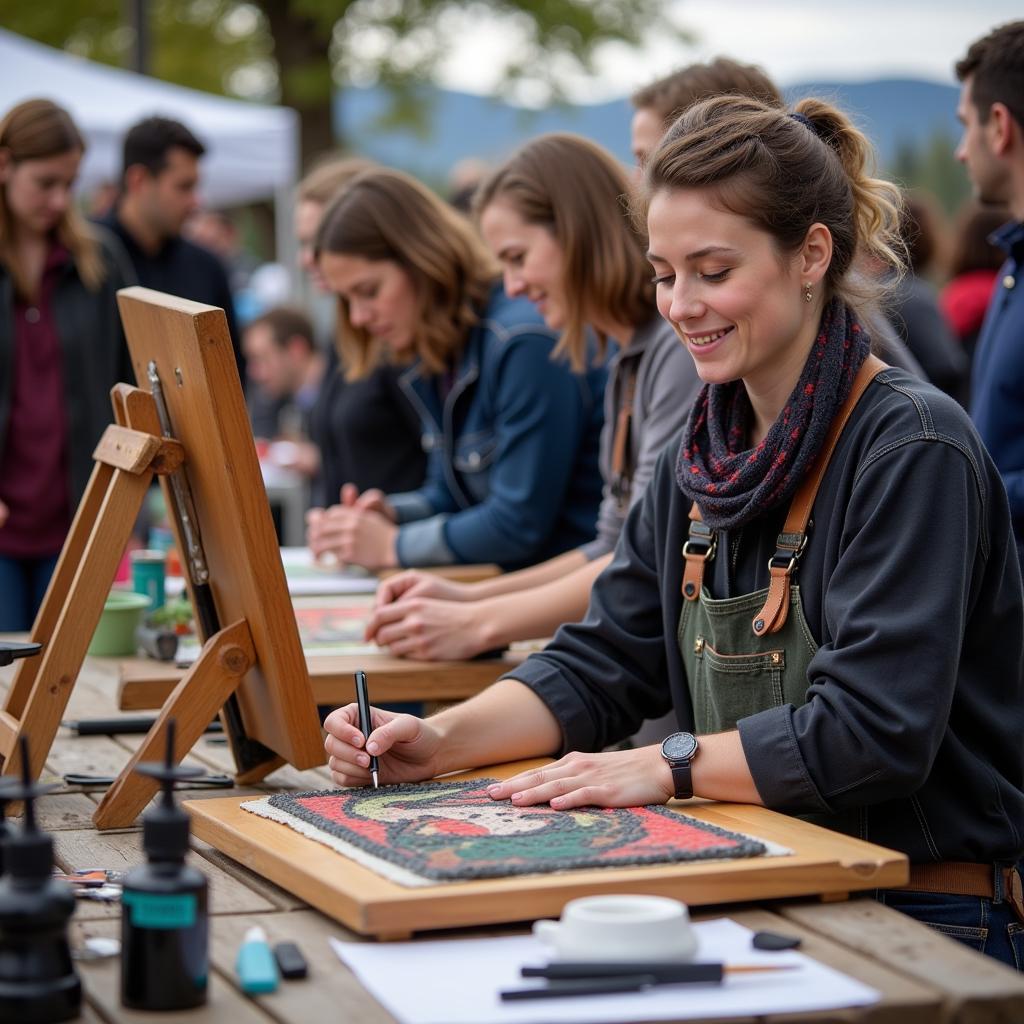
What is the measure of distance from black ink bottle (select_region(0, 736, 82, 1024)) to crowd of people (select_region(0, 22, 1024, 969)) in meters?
0.69

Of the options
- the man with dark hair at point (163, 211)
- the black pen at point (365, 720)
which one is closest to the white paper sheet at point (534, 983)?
the black pen at point (365, 720)

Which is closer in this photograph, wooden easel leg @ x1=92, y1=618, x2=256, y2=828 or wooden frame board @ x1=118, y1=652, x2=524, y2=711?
wooden easel leg @ x1=92, y1=618, x2=256, y2=828

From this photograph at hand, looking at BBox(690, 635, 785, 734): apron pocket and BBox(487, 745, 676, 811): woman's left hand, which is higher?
BBox(690, 635, 785, 734): apron pocket

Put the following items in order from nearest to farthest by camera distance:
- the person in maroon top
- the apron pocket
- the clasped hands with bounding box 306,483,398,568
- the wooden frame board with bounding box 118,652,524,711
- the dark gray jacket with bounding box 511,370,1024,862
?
the dark gray jacket with bounding box 511,370,1024,862, the apron pocket, the wooden frame board with bounding box 118,652,524,711, the clasped hands with bounding box 306,483,398,568, the person in maroon top

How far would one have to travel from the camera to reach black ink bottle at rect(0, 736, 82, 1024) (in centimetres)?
137

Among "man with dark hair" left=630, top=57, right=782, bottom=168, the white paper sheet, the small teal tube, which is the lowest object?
the white paper sheet

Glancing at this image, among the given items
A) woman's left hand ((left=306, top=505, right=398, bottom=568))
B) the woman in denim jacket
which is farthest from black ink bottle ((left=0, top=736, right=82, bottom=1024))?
woman's left hand ((left=306, top=505, right=398, bottom=568))

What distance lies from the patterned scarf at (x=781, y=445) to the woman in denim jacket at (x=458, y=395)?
4.57 feet

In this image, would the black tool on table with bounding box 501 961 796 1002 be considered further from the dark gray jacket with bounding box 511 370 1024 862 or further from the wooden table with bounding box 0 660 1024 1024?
the dark gray jacket with bounding box 511 370 1024 862

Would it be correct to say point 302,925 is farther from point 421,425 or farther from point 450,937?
point 421,425

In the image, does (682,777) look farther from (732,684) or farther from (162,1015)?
(162,1015)

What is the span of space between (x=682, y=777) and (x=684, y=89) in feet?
5.51

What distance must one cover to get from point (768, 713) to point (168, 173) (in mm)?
4882

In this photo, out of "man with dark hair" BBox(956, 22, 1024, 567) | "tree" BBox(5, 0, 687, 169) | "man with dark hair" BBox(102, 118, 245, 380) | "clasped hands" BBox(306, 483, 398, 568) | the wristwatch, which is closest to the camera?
the wristwatch
